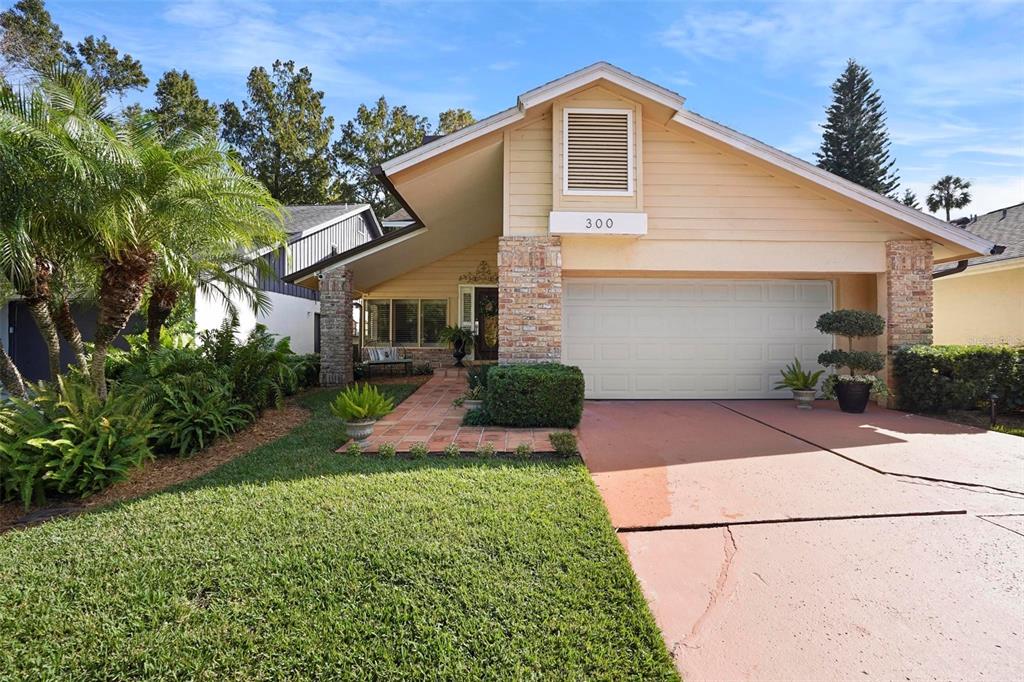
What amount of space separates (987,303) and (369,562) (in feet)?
57.4

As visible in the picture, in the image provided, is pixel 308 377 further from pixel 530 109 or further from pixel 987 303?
pixel 987 303

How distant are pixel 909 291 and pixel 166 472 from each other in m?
11.5

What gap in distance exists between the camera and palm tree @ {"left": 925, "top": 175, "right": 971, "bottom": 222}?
23891mm

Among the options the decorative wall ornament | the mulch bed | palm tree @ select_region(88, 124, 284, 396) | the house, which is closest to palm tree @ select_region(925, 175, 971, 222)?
the house

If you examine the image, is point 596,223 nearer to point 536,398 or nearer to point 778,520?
point 536,398

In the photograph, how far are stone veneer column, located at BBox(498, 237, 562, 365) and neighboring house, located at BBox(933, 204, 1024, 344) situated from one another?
9.72 m

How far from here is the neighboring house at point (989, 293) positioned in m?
11.6

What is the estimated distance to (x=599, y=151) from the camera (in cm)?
734

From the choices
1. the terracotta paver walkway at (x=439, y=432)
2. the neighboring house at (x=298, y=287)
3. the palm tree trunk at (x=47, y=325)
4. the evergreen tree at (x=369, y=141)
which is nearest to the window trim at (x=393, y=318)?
the neighboring house at (x=298, y=287)

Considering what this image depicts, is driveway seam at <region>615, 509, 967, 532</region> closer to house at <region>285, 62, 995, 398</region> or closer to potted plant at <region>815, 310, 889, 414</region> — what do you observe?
house at <region>285, 62, 995, 398</region>

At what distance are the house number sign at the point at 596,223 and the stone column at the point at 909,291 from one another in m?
4.67

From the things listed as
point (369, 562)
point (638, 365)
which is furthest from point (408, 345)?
point (369, 562)

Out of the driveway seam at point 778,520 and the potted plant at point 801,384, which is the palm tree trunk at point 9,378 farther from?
the potted plant at point 801,384

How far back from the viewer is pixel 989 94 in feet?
28.5
